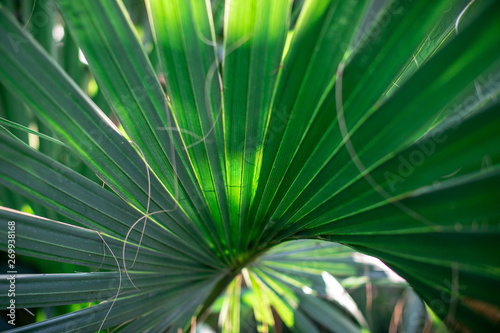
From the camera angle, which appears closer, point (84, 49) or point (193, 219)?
point (84, 49)

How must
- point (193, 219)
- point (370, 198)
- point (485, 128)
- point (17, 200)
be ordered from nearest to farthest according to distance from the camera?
point (485, 128)
point (370, 198)
point (193, 219)
point (17, 200)

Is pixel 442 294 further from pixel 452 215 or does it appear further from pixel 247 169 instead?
pixel 247 169

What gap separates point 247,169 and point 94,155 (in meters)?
0.25

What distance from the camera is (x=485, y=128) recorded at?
0.39m

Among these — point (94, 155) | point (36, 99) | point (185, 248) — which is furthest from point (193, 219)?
point (36, 99)

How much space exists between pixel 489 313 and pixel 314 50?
43 cm

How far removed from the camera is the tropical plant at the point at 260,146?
419 mm

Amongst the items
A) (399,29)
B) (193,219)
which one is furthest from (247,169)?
(399,29)

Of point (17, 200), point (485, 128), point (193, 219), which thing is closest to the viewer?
point (485, 128)

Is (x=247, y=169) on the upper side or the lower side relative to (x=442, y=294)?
upper

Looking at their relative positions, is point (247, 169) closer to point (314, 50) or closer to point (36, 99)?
point (314, 50)

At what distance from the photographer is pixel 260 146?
55 centimetres

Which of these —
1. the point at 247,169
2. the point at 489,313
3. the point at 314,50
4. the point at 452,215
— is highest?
the point at 314,50

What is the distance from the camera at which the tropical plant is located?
42cm
